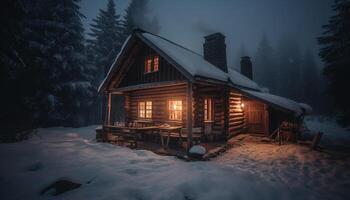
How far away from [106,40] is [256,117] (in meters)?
24.5

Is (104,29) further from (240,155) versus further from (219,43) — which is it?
(240,155)

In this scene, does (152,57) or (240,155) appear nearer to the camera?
(240,155)

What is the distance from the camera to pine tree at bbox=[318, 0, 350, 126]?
12.9 metres

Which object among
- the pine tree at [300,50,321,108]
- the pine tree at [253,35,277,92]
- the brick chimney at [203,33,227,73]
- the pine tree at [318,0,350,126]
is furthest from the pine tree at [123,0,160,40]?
the pine tree at [300,50,321,108]

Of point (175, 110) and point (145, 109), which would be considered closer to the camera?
point (175, 110)

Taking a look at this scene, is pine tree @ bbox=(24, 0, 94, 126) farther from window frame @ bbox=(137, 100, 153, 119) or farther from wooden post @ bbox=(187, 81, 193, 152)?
wooden post @ bbox=(187, 81, 193, 152)

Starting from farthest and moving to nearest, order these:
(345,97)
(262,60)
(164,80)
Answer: (262,60) < (345,97) < (164,80)

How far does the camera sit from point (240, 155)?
402 inches

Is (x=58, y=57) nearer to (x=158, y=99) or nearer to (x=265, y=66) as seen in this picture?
(x=158, y=99)

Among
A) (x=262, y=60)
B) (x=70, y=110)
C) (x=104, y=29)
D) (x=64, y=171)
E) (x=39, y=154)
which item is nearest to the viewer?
(x=64, y=171)

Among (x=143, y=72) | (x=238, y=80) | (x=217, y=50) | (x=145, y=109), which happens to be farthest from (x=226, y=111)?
(x=143, y=72)

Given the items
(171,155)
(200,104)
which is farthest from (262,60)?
(171,155)

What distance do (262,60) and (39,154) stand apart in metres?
59.9

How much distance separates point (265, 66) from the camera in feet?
184
